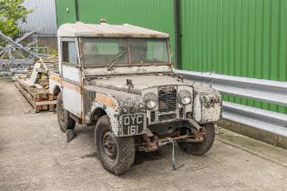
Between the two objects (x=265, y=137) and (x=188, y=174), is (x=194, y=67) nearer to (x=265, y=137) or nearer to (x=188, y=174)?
(x=265, y=137)

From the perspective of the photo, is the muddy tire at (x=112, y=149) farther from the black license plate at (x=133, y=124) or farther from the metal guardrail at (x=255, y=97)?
the metal guardrail at (x=255, y=97)

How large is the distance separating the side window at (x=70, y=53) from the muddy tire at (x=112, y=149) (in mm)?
1564

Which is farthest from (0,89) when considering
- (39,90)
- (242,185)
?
(242,185)

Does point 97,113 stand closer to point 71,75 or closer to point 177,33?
point 71,75

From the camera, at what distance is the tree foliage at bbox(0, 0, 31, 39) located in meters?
22.0

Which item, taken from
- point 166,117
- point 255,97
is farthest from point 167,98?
point 255,97

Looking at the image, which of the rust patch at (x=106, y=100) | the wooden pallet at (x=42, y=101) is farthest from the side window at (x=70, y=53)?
the wooden pallet at (x=42, y=101)

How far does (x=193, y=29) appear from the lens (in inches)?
315

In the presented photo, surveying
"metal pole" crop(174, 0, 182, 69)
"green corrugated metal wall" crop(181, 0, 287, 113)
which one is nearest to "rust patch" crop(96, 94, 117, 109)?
"green corrugated metal wall" crop(181, 0, 287, 113)

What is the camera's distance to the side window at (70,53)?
5951 millimetres

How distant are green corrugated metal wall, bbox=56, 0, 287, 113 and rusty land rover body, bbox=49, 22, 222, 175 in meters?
1.47

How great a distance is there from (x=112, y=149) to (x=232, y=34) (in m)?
3.71

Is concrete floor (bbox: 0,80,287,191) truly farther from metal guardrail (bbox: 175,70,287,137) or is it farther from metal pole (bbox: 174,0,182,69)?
metal pole (bbox: 174,0,182,69)

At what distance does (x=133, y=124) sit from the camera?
446 cm
